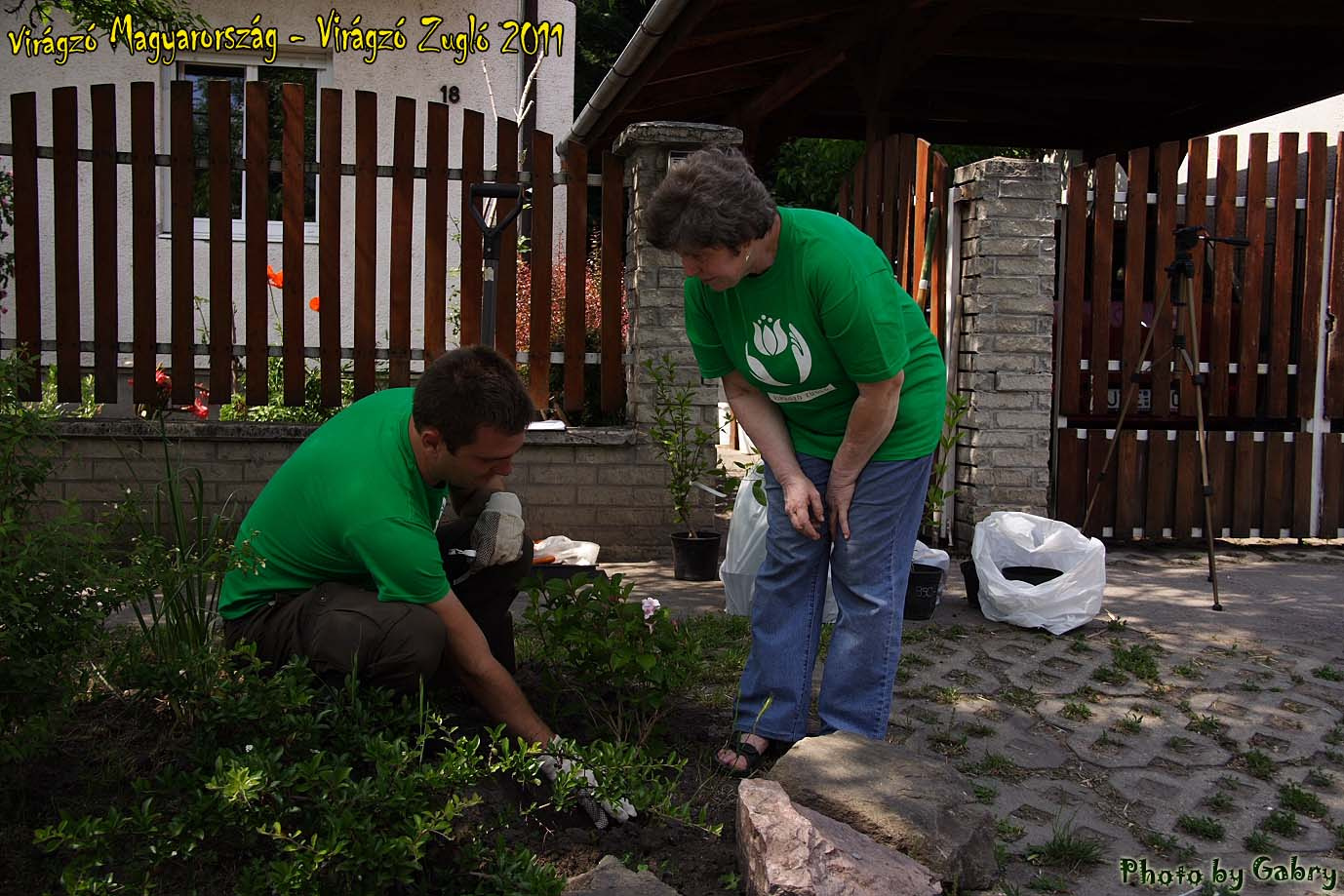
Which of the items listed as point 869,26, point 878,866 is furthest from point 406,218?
point 878,866

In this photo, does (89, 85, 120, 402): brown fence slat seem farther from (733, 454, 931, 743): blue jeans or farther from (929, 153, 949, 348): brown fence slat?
(929, 153, 949, 348): brown fence slat

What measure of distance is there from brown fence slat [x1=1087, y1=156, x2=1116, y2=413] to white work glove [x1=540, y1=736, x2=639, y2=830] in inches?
197

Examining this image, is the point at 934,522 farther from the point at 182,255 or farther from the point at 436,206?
the point at 182,255

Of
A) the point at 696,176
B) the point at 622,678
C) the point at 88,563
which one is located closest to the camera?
the point at 88,563

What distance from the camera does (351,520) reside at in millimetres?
2742

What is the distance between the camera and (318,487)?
2.86 meters

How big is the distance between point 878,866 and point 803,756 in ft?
1.51

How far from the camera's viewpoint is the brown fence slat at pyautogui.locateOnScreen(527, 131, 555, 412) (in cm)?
625

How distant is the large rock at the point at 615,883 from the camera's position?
2277 millimetres

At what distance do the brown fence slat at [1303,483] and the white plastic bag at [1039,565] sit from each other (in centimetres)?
268

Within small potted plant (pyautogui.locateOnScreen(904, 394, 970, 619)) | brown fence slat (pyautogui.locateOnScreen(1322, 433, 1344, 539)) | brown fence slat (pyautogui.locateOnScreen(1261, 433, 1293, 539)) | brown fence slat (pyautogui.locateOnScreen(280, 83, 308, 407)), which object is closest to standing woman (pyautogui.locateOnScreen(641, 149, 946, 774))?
small potted plant (pyautogui.locateOnScreen(904, 394, 970, 619))

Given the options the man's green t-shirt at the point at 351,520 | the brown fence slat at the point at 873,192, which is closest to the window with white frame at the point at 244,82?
the brown fence slat at the point at 873,192

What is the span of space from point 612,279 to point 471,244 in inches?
29.8

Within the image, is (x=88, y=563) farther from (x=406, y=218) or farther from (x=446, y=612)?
(x=406, y=218)
